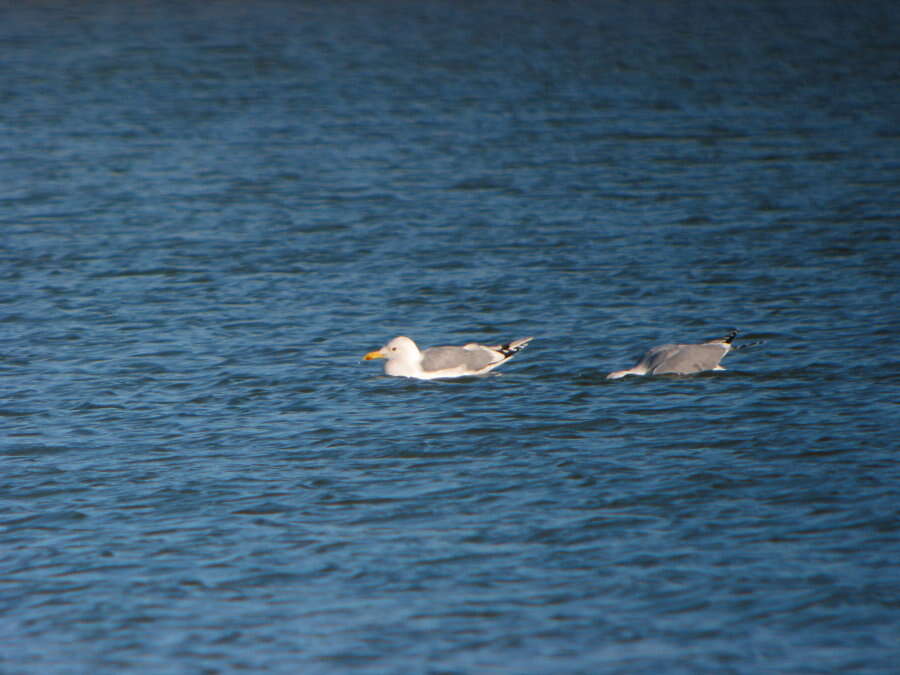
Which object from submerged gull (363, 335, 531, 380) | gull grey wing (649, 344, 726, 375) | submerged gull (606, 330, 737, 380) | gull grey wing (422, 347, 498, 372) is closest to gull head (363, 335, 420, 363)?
submerged gull (363, 335, 531, 380)

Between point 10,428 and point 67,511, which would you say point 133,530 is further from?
point 10,428

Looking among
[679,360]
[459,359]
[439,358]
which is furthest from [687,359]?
[439,358]

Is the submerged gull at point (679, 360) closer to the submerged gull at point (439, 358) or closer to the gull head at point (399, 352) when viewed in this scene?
the submerged gull at point (439, 358)

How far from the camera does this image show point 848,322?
671 inches

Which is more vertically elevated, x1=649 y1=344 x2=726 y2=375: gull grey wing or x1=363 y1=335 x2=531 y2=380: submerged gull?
x1=363 y1=335 x2=531 y2=380: submerged gull

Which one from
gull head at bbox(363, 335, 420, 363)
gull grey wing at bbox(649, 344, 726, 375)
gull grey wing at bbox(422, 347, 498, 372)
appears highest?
gull head at bbox(363, 335, 420, 363)

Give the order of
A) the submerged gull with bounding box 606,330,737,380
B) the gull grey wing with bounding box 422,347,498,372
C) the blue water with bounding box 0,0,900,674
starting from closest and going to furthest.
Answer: the blue water with bounding box 0,0,900,674
the submerged gull with bounding box 606,330,737,380
the gull grey wing with bounding box 422,347,498,372

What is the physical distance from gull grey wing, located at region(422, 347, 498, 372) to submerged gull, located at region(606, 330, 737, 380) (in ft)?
4.45

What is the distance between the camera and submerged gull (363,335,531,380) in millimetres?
15281

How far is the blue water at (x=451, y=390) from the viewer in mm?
9469

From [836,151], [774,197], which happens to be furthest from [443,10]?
[774,197]

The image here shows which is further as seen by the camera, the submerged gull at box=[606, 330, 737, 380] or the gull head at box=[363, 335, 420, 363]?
the gull head at box=[363, 335, 420, 363]

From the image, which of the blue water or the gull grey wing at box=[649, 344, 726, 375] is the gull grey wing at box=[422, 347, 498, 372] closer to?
the blue water

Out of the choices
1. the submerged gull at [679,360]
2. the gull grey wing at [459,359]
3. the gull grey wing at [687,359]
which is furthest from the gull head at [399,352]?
the gull grey wing at [687,359]
